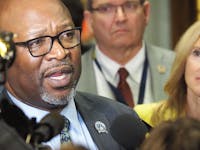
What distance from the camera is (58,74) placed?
98.2 inches

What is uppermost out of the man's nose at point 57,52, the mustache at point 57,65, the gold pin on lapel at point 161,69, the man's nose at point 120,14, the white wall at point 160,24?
the man's nose at point 57,52

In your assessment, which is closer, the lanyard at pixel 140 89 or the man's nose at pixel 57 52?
the man's nose at pixel 57 52

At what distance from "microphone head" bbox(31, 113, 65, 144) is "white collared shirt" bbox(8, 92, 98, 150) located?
0.46 m

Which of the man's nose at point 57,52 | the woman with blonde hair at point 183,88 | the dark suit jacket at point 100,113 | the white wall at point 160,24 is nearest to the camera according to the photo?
the man's nose at point 57,52

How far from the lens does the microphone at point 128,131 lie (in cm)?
252

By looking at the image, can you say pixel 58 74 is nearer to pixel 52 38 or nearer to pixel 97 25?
pixel 52 38

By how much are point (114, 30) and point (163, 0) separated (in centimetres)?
200

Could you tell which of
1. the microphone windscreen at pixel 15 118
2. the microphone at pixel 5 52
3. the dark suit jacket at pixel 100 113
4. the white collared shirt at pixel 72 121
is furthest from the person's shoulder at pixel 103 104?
the microphone at pixel 5 52

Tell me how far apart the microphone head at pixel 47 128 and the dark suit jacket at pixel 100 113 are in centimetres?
53

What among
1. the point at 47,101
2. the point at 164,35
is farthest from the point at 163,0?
the point at 47,101

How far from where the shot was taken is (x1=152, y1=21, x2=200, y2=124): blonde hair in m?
3.35

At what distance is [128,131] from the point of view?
8.32ft

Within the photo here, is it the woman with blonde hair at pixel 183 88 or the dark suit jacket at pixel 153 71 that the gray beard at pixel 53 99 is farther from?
the dark suit jacket at pixel 153 71

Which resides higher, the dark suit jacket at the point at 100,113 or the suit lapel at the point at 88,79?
the dark suit jacket at the point at 100,113
